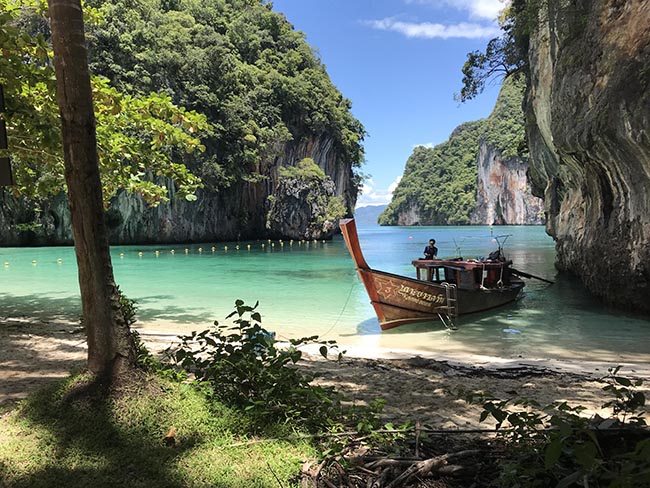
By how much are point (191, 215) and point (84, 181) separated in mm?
36071

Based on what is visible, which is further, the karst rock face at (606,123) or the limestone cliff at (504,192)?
the limestone cliff at (504,192)

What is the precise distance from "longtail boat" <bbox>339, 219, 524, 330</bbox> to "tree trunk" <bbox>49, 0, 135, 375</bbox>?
18.7 feet

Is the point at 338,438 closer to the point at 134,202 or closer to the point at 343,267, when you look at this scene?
the point at 343,267

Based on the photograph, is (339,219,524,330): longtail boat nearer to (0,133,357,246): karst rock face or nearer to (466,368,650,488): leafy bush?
(466,368,650,488): leafy bush

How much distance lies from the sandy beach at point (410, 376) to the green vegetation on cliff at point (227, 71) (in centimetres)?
2604

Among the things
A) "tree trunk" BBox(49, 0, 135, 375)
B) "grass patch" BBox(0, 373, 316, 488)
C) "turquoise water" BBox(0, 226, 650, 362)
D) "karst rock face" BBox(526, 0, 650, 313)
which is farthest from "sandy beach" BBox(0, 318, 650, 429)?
"karst rock face" BBox(526, 0, 650, 313)

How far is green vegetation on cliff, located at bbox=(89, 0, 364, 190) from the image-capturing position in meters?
30.7

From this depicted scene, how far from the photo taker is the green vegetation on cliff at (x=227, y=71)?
101 ft

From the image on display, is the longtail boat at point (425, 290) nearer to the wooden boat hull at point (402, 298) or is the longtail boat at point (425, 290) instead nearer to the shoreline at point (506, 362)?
the wooden boat hull at point (402, 298)

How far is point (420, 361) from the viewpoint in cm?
564

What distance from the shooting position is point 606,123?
8961 millimetres

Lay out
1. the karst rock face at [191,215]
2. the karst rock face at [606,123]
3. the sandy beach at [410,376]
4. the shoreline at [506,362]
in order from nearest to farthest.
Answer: the sandy beach at [410,376]
the shoreline at [506,362]
the karst rock face at [606,123]
the karst rock face at [191,215]

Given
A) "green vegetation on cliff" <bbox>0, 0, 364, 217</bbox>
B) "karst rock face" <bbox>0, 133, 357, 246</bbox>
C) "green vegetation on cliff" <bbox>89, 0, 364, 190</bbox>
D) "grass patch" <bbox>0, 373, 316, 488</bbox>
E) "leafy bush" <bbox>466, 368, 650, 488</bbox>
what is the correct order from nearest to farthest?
"leafy bush" <bbox>466, 368, 650, 488</bbox>
"grass patch" <bbox>0, 373, 316, 488</bbox>
"green vegetation on cliff" <bbox>0, 0, 364, 217</bbox>
"green vegetation on cliff" <bbox>89, 0, 364, 190</bbox>
"karst rock face" <bbox>0, 133, 357, 246</bbox>

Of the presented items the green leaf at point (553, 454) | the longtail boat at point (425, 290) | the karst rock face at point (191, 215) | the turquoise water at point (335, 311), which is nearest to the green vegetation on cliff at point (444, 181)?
the karst rock face at point (191, 215)
